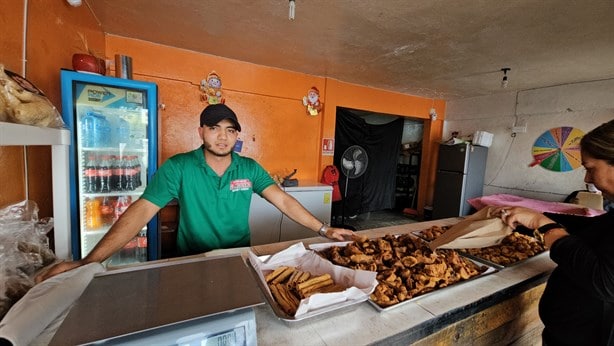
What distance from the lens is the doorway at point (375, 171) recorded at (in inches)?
216

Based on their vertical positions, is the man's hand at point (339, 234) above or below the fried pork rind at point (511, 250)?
above

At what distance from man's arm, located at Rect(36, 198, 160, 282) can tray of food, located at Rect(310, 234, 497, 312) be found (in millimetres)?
905

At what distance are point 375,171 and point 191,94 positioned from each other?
4163 mm

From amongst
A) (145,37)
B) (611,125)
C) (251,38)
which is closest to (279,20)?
(251,38)

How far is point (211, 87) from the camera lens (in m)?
3.56

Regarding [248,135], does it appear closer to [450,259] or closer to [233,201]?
[233,201]

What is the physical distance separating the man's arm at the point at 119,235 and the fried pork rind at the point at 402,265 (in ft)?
3.11

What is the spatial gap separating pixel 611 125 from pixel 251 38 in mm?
2967

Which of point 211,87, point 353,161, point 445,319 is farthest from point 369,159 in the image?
point 445,319

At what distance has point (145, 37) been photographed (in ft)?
10.1

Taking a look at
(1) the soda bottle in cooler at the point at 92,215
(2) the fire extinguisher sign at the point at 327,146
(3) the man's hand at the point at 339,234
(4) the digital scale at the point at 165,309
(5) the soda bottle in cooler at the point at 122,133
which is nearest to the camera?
(4) the digital scale at the point at 165,309

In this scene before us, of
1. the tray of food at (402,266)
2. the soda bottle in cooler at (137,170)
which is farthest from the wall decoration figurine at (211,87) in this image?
the tray of food at (402,266)

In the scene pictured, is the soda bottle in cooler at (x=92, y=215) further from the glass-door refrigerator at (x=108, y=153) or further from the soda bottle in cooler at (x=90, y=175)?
the soda bottle in cooler at (x=90, y=175)

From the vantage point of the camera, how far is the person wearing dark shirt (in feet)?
3.10
